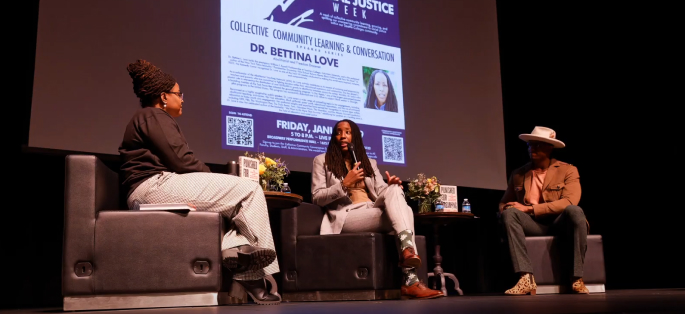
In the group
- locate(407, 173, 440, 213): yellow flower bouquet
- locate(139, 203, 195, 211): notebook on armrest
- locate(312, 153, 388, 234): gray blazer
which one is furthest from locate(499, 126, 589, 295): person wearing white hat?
locate(139, 203, 195, 211): notebook on armrest

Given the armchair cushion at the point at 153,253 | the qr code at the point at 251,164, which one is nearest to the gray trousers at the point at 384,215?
the qr code at the point at 251,164

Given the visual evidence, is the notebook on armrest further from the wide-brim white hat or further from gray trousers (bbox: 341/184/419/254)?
the wide-brim white hat

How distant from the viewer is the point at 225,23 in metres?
4.47

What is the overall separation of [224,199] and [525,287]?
6.65ft

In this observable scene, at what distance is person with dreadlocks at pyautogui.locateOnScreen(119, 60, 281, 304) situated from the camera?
2762 millimetres

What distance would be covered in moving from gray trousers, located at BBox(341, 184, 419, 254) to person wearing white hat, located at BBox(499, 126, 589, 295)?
2.41 ft

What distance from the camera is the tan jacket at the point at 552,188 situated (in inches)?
169

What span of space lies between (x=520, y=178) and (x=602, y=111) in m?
1.79

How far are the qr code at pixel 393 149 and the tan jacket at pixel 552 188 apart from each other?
0.91 metres

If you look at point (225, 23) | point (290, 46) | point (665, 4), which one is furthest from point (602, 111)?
point (225, 23)

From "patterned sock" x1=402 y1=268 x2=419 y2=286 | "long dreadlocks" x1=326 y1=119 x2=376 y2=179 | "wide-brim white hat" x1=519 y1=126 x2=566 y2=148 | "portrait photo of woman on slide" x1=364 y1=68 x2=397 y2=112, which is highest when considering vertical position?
"portrait photo of woman on slide" x1=364 y1=68 x2=397 y2=112

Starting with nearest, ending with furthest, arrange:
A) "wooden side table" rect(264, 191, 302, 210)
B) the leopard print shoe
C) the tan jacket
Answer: "wooden side table" rect(264, 191, 302, 210), the leopard print shoe, the tan jacket

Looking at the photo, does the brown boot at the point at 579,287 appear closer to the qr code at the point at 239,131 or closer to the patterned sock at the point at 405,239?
the patterned sock at the point at 405,239

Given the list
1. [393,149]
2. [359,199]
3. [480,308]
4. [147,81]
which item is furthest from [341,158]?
[480,308]
